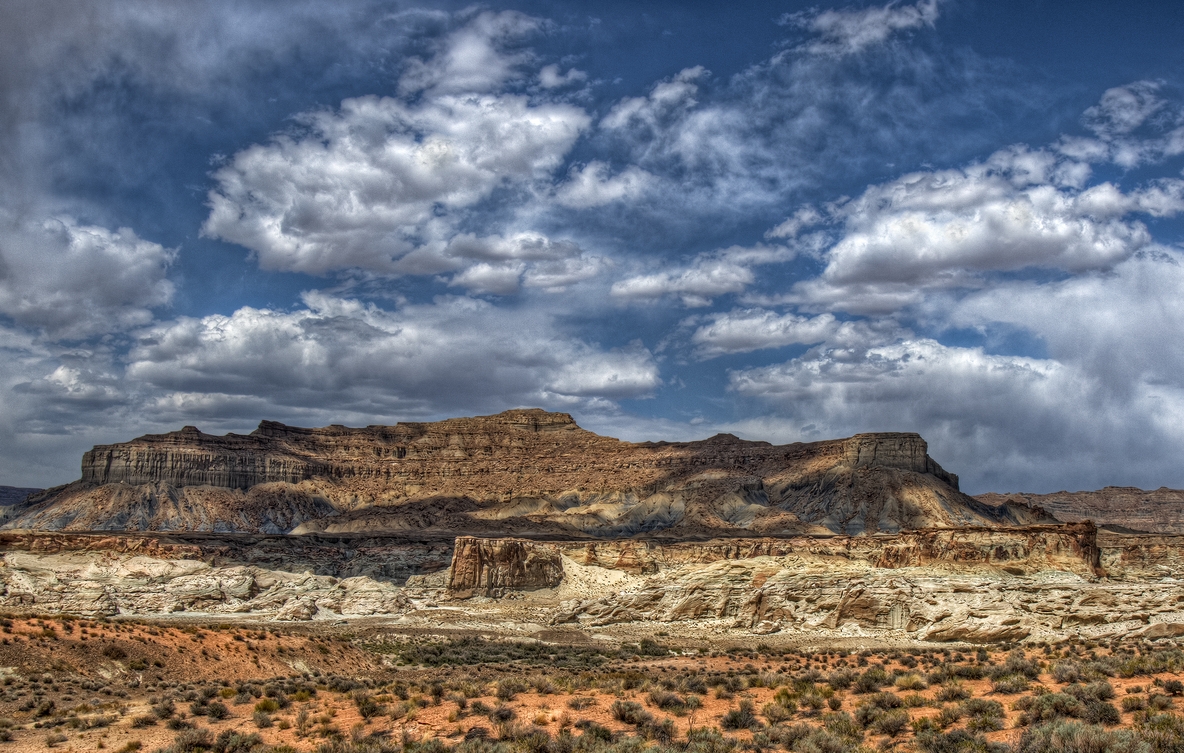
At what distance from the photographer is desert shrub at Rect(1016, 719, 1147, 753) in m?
12.0

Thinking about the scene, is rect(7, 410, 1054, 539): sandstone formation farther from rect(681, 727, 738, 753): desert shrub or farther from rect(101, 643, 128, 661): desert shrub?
rect(681, 727, 738, 753): desert shrub

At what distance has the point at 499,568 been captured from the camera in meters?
68.3

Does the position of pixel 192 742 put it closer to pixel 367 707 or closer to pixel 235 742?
pixel 235 742

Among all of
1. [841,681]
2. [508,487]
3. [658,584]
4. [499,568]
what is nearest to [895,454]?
[508,487]

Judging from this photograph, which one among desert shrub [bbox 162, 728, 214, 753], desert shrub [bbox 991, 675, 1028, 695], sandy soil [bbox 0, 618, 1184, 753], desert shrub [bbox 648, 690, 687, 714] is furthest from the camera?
desert shrub [bbox 648, 690, 687, 714]

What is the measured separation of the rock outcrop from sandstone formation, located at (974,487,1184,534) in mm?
129457

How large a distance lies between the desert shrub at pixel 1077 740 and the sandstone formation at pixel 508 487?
3617 inches

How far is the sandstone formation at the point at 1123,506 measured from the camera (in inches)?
6845

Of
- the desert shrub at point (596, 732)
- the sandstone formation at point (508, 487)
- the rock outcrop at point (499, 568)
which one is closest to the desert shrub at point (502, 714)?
the desert shrub at point (596, 732)

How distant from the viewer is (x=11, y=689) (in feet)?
78.8

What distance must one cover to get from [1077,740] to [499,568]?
192 feet

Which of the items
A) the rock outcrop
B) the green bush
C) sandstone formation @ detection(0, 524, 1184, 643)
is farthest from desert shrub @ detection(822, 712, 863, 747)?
the rock outcrop

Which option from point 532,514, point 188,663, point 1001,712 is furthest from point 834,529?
point 1001,712

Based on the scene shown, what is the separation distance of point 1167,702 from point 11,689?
2666 centimetres
